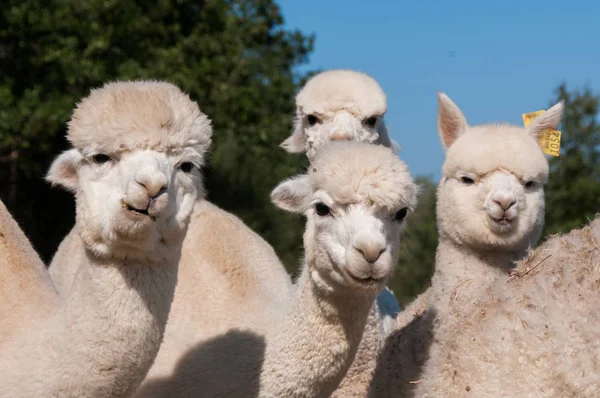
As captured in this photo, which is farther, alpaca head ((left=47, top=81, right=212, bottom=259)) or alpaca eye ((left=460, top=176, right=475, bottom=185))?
alpaca eye ((left=460, top=176, right=475, bottom=185))

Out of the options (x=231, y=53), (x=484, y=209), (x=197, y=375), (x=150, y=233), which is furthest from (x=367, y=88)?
(x=231, y=53)

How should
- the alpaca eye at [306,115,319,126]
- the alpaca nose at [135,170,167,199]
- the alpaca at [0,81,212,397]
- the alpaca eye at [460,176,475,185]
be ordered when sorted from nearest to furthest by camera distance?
the alpaca nose at [135,170,167,199]
the alpaca at [0,81,212,397]
the alpaca eye at [460,176,475,185]
the alpaca eye at [306,115,319,126]

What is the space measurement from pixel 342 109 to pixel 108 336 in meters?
2.65

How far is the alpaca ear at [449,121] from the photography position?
19.9ft

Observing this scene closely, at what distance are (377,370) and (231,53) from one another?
1168 centimetres

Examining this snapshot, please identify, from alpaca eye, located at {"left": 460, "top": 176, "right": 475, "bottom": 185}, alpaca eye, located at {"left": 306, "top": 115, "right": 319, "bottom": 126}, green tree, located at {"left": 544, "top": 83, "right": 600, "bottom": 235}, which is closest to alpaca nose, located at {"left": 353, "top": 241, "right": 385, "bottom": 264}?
alpaca eye, located at {"left": 460, "top": 176, "right": 475, "bottom": 185}

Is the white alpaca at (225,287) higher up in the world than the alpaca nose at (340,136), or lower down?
lower down

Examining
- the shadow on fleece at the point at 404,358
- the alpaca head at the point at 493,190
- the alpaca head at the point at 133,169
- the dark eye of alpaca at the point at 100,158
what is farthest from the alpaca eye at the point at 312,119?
the dark eye of alpaca at the point at 100,158

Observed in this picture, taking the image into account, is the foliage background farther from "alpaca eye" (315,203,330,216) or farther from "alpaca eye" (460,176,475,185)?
"alpaca eye" (315,203,330,216)

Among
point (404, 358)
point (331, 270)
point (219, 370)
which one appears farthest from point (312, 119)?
point (331, 270)

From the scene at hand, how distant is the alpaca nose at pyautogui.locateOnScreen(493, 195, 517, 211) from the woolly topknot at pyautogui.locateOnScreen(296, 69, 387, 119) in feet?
3.62

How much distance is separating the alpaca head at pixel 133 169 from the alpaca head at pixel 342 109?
1912 millimetres

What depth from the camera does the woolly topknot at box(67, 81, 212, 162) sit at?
151 inches

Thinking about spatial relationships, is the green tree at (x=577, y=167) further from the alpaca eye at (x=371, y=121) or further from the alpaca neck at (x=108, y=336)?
the alpaca neck at (x=108, y=336)
